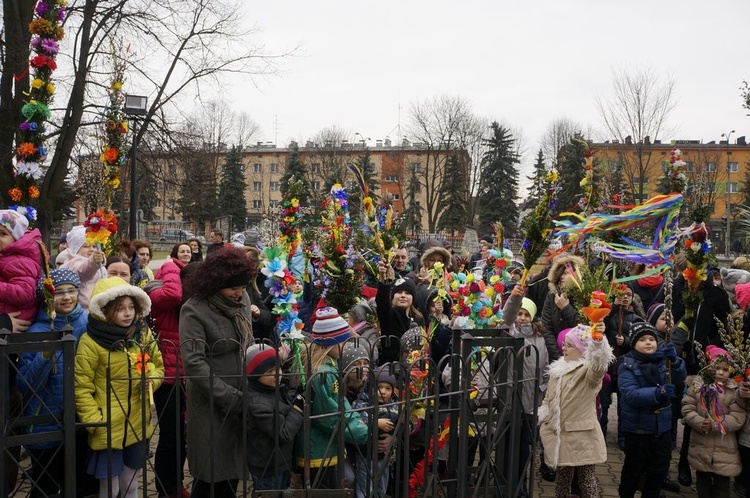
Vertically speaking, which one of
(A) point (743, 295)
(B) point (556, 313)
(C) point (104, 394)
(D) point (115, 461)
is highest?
(A) point (743, 295)

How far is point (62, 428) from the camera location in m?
3.31

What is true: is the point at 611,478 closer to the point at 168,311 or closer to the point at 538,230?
the point at 538,230

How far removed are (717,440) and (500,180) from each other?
130 ft

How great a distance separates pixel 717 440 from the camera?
5.00 m

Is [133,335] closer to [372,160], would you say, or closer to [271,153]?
[372,160]

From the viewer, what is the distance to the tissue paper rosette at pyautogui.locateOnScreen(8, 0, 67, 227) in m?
4.95

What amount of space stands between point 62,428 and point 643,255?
471cm

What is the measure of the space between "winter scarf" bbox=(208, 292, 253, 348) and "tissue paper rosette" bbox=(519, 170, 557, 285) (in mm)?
1909

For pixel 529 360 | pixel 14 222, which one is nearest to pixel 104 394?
pixel 14 222

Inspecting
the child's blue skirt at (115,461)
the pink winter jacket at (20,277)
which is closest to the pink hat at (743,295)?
the child's blue skirt at (115,461)

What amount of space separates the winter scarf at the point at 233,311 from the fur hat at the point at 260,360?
183 mm

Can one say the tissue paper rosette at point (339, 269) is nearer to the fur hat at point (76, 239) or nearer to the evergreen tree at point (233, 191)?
the fur hat at point (76, 239)

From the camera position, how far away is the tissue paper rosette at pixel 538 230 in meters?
3.94

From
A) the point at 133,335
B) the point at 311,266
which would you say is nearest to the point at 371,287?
the point at 311,266
